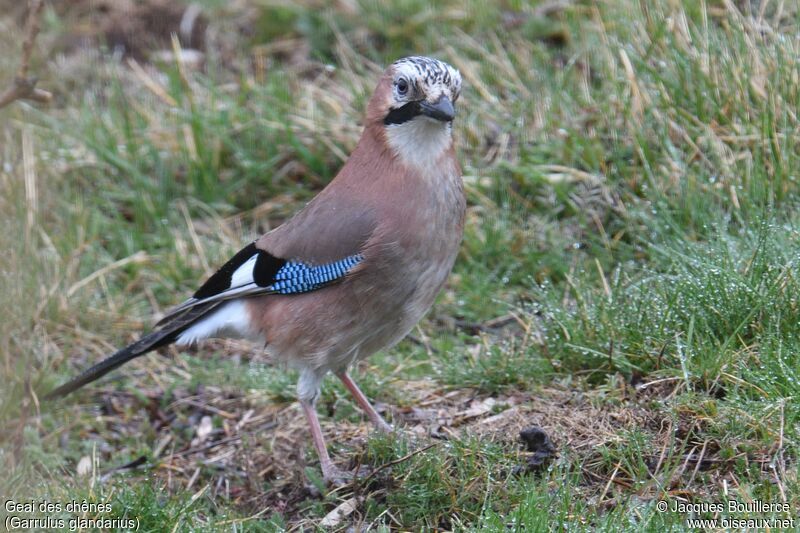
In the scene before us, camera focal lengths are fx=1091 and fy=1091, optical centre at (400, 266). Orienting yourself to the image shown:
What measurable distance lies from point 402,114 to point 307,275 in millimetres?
698

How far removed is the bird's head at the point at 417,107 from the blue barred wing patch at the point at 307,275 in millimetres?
450

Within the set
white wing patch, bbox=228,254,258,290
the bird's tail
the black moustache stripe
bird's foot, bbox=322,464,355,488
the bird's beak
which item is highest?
the bird's beak

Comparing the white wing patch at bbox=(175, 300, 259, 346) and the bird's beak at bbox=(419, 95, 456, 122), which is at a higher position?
the bird's beak at bbox=(419, 95, 456, 122)

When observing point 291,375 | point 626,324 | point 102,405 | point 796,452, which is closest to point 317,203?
point 291,375

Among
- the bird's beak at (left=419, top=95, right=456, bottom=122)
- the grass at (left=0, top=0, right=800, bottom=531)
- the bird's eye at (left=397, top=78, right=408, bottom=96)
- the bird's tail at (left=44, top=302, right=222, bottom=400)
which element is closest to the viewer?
the grass at (left=0, top=0, right=800, bottom=531)

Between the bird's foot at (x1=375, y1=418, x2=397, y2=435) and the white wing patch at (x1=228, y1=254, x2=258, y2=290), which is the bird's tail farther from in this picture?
the bird's foot at (x1=375, y1=418, x2=397, y2=435)

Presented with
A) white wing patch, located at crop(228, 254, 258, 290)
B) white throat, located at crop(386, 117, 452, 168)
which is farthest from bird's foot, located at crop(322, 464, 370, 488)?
white throat, located at crop(386, 117, 452, 168)

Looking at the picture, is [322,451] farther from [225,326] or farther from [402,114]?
[402,114]

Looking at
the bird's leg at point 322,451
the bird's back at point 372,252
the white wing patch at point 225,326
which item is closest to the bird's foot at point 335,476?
the bird's leg at point 322,451

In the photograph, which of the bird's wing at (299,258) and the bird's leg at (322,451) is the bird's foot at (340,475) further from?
the bird's wing at (299,258)

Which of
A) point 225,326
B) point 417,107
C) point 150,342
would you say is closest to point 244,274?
point 225,326

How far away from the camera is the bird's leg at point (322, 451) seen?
12.9ft

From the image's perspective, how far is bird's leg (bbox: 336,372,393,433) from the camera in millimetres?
4258

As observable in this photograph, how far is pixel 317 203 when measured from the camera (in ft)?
13.9
